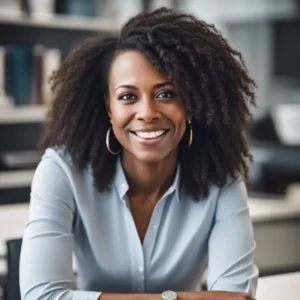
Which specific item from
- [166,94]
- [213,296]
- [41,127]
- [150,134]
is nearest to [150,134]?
[150,134]

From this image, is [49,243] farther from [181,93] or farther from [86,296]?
[181,93]

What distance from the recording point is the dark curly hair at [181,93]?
4.92 ft

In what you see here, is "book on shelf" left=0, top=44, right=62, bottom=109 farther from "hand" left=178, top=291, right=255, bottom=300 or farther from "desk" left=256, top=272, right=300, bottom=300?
"hand" left=178, top=291, right=255, bottom=300

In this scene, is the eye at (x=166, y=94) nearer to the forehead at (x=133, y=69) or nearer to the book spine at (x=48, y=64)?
the forehead at (x=133, y=69)

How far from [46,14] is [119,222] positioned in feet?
7.66

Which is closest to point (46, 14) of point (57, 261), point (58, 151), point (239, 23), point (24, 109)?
point (24, 109)

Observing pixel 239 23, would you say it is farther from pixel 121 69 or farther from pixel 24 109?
pixel 121 69

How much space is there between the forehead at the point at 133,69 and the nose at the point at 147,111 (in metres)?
0.05

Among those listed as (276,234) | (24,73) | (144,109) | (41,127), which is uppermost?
(144,109)

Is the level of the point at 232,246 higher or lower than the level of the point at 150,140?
lower

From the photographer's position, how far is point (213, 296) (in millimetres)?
1419

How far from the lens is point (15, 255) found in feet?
5.23

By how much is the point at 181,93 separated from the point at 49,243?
→ 49cm

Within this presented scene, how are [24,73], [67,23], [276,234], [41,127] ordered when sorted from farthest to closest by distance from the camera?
[41,127] < [67,23] < [24,73] < [276,234]
